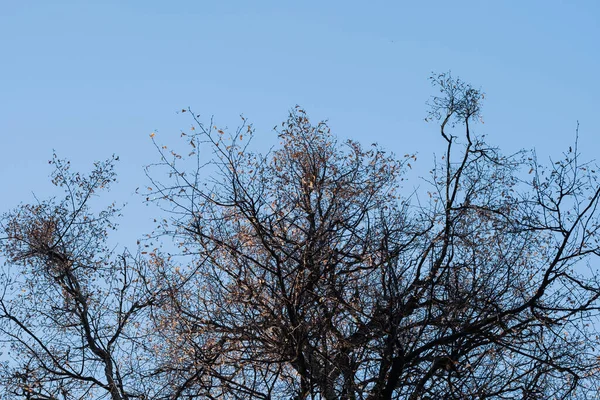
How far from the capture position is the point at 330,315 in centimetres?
1032

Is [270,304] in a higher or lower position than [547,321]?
higher

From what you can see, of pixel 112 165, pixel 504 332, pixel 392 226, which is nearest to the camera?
pixel 504 332

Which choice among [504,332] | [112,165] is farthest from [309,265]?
[112,165]

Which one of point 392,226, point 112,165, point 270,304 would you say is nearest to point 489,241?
point 392,226

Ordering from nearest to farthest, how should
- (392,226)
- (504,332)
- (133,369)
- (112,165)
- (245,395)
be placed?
(504,332) < (245,395) < (392,226) < (133,369) < (112,165)

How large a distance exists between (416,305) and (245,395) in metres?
2.55

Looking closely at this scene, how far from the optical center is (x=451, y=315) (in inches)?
401

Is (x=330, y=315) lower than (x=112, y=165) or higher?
lower

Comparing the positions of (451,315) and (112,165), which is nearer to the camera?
(451,315)

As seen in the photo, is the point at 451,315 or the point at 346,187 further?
the point at 346,187

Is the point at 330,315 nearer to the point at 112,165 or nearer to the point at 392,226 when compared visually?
the point at 392,226

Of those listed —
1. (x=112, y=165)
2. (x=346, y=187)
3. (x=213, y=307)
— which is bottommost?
(x=213, y=307)

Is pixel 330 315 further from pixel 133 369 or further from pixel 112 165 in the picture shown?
pixel 112 165

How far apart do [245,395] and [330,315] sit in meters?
1.58
